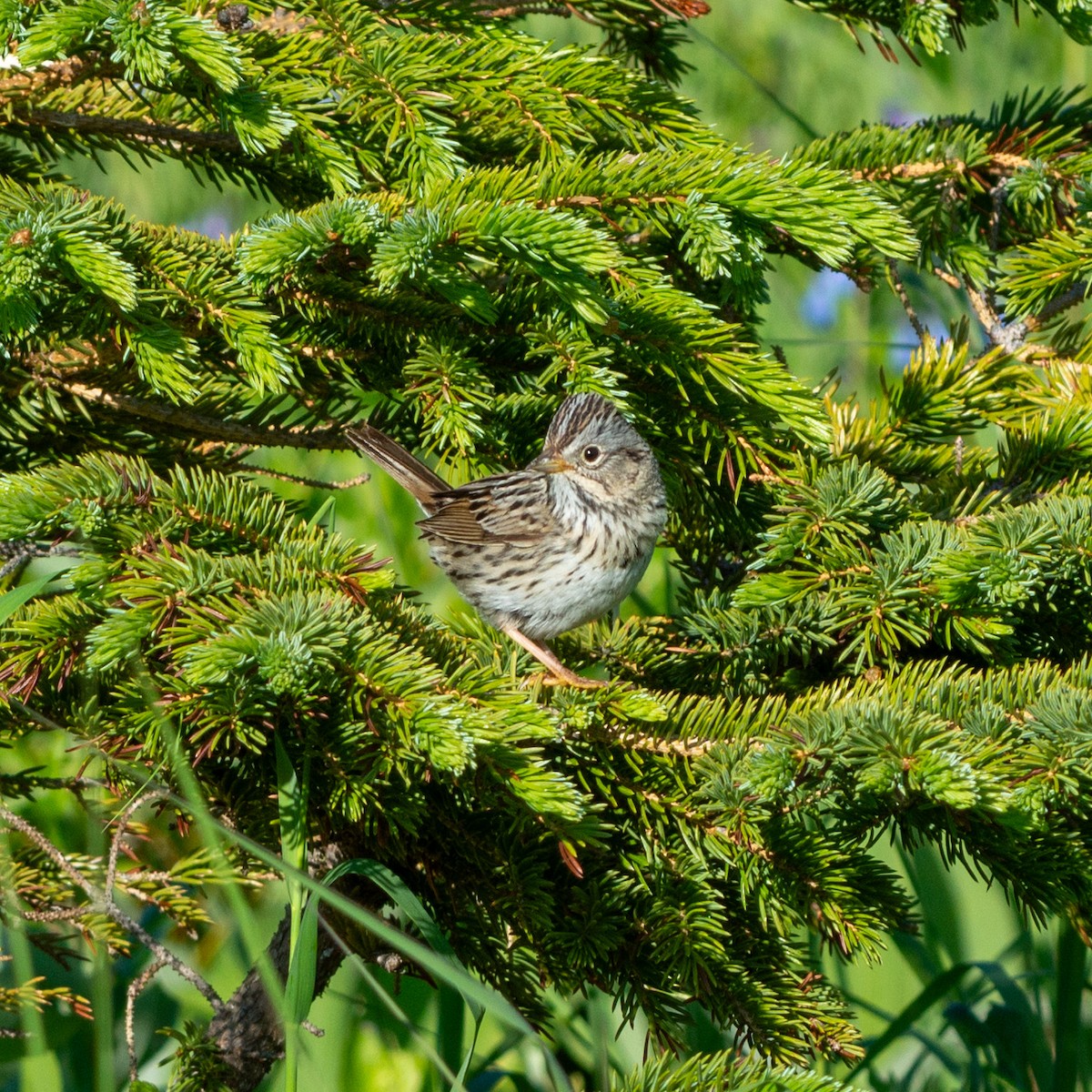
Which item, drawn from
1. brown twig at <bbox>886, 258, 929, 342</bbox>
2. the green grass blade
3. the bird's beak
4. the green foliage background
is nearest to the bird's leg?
the green foliage background

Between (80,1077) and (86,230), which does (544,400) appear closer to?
(86,230)

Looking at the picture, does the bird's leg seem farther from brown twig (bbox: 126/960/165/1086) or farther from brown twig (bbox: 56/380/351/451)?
brown twig (bbox: 126/960/165/1086)

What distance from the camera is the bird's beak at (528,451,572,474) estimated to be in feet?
10.5

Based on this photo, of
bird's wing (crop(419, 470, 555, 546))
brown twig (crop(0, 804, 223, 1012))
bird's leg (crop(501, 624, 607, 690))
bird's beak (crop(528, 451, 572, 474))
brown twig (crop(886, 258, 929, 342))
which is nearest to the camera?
brown twig (crop(0, 804, 223, 1012))

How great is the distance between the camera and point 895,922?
2.29 metres

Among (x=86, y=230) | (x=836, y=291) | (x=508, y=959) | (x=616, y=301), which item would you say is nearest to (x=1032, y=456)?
(x=616, y=301)

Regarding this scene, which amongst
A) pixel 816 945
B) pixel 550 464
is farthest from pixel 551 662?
pixel 816 945

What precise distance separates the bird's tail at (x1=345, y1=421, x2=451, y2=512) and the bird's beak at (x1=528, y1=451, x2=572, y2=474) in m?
0.32

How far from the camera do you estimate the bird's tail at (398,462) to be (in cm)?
291

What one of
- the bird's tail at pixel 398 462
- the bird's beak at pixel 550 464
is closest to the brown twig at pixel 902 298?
the bird's beak at pixel 550 464

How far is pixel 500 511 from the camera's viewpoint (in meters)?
3.60

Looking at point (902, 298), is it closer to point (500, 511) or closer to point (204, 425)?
point (500, 511)

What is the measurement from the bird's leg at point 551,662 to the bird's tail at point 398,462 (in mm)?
517

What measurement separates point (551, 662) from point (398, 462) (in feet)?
2.72
